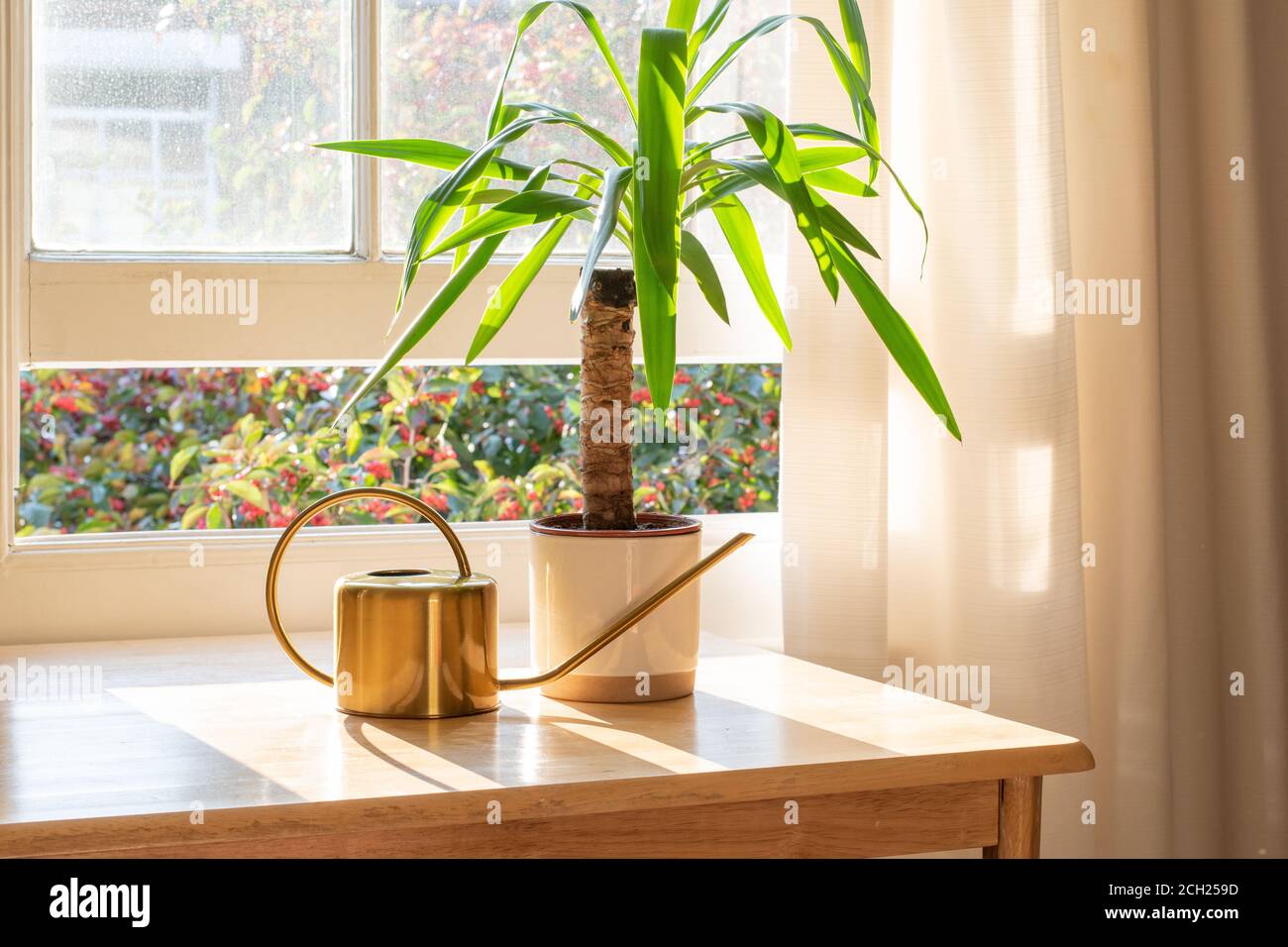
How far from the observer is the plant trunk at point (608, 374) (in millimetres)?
1136

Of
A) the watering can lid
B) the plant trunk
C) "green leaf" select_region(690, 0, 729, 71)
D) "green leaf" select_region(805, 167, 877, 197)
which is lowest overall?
the watering can lid

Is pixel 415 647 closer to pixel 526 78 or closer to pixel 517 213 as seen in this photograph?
pixel 517 213

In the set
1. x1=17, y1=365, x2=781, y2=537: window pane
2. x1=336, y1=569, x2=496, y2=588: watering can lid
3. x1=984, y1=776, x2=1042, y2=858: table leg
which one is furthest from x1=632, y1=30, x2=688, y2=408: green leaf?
x1=17, y1=365, x2=781, y2=537: window pane

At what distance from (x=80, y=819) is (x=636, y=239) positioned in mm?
563

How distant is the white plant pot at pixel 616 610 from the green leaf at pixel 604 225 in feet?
0.72

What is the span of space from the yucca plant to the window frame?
295 millimetres

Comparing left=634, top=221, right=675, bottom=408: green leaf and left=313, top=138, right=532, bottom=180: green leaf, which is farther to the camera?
left=313, top=138, right=532, bottom=180: green leaf

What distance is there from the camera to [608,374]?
1138mm

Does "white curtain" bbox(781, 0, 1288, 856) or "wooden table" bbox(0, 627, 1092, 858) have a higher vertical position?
"white curtain" bbox(781, 0, 1288, 856)

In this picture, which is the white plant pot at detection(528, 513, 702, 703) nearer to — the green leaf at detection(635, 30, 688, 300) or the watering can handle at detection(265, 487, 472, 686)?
the watering can handle at detection(265, 487, 472, 686)

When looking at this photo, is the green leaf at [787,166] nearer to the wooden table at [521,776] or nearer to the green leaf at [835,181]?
the green leaf at [835,181]

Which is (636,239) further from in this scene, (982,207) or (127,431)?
(127,431)

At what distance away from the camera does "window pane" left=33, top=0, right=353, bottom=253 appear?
A: 1426 millimetres
